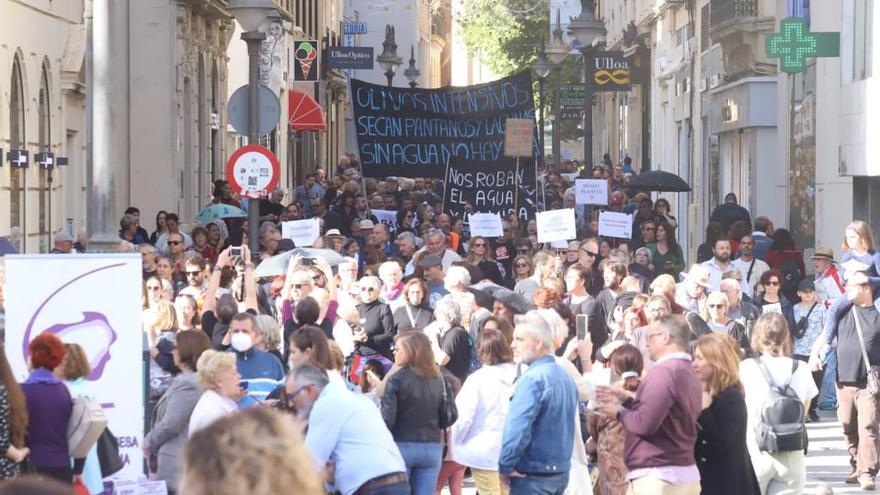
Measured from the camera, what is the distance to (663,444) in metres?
8.93

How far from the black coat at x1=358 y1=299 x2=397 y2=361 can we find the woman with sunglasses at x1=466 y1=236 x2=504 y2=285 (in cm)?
483

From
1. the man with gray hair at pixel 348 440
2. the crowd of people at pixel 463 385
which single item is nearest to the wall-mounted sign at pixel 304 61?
the crowd of people at pixel 463 385

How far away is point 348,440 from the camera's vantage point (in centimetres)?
802

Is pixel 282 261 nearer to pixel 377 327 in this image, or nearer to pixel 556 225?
pixel 377 327

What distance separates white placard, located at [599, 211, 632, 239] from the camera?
20.9 meters

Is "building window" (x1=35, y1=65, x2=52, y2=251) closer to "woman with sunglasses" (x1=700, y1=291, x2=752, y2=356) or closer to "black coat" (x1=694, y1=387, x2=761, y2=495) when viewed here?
"woman with sunglasses" (x1=700, y1=291, x2=752, y2=356)

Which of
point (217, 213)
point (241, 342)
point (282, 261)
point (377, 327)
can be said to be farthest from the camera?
point (217, 213)

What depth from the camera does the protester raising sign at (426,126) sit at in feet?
82.0

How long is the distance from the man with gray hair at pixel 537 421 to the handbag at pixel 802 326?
836cm

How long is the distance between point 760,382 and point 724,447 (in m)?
1.34

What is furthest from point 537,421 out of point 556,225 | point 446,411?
point 556,225

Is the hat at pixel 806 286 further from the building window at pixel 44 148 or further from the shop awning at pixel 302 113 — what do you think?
the shop awning at pixel 302 113

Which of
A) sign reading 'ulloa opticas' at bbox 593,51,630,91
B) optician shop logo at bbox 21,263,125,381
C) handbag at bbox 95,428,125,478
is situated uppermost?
sign reading 'ulloa opticas' at bbox 593,51,630,91

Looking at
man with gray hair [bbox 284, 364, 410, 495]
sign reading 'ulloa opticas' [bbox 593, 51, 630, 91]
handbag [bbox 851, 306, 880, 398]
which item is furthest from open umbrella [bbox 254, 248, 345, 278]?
sign reading 'ulloa opticas' [bbox 593, 51, 630, 91]
